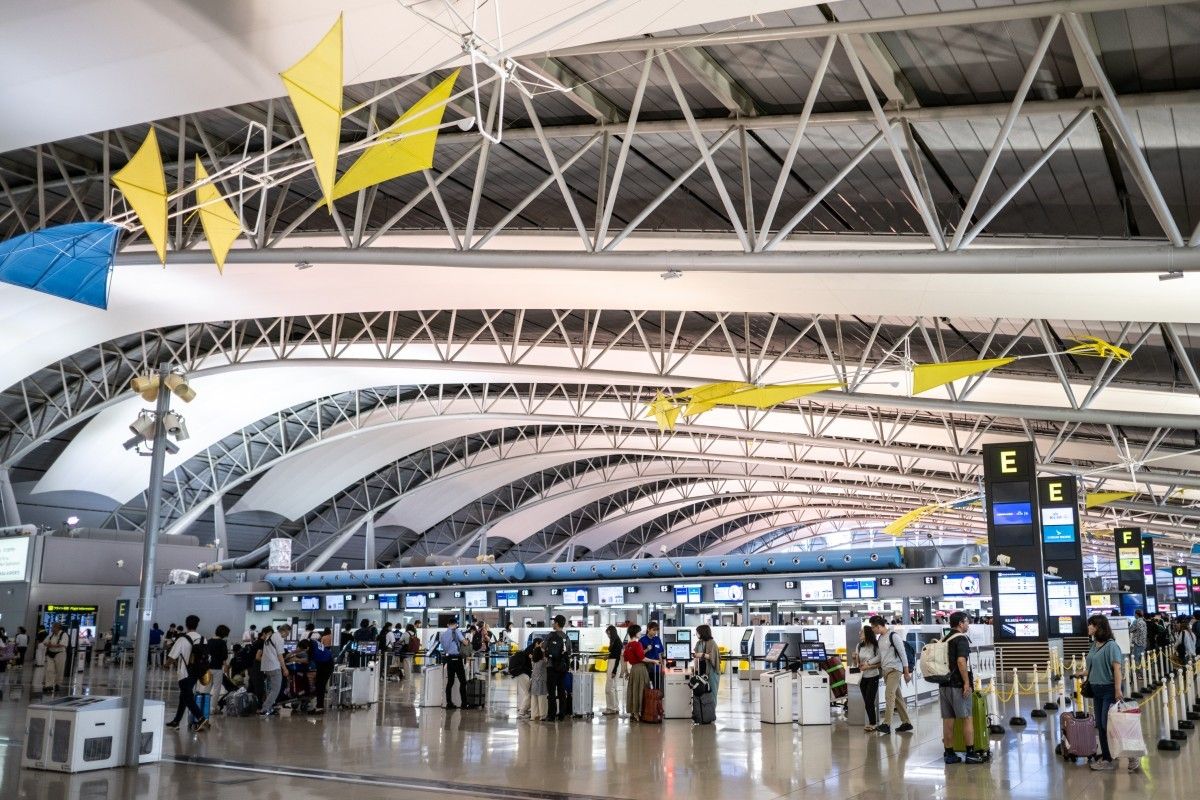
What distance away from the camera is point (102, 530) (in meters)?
41.0

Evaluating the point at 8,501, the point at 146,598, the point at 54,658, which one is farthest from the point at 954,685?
the point at 8,501

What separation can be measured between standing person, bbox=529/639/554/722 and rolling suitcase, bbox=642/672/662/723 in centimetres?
166

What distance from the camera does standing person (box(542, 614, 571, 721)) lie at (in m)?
16.8

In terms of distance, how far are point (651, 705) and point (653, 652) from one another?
0.87 meters

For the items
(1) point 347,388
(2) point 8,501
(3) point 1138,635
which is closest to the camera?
(3) point 1138,635

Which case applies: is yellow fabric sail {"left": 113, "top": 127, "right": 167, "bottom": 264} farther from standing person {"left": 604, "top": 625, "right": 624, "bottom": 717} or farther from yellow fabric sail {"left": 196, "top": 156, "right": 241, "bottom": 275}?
standing person {"left": 604, "top": 625, "right": 624, "bottom": 717}

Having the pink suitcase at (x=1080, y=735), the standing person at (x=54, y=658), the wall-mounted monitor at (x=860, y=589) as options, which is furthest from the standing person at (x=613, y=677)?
the standing person at (x=54, y=658)

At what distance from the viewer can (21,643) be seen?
3584cm

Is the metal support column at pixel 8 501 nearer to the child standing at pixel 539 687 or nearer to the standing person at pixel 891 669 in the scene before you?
the child standing at pixel 539 687

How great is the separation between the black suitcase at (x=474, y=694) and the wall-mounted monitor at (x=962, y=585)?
1219cm

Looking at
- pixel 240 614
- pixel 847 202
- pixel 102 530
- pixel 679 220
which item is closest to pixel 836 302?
pixel 847 202

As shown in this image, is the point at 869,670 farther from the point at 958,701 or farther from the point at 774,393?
the point at 774,393

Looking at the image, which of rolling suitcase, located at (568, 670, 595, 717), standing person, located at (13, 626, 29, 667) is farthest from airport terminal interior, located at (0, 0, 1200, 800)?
standing person, located at (13, 626, 29, 667)

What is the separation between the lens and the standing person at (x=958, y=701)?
1130 centimetres
